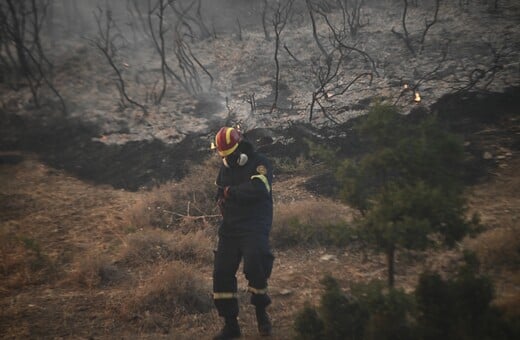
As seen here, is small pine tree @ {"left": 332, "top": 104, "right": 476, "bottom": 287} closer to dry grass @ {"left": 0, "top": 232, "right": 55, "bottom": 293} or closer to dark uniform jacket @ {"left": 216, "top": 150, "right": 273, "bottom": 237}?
dark uniform jacket @ {"left": 216, "top": 150, "right": 273, "bottom": 237}

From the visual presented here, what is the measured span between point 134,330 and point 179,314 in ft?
1.56

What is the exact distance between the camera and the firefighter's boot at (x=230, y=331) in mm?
3467

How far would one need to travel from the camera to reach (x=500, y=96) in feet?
24.2

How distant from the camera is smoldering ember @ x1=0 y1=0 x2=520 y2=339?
14.2 ft

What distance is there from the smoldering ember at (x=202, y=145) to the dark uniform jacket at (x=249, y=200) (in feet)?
2.55

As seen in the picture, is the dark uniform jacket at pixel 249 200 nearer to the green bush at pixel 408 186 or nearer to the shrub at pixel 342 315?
the green bush at pixel 408 186

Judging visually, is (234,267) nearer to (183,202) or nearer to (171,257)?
(171,257)

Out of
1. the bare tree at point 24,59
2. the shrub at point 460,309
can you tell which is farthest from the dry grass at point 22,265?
the bare tree at point 24,59

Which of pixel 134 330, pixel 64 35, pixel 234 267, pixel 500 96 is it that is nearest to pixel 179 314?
pixel 134 330

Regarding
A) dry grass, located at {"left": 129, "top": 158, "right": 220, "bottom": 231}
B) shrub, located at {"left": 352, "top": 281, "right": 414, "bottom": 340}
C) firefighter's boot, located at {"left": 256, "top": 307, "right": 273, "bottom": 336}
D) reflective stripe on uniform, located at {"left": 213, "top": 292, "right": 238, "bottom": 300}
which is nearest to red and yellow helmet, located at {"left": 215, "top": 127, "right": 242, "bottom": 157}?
reflective stripe on uniform, located at {"left": 213, "top": 292, "right": 238, "bottom": 300}

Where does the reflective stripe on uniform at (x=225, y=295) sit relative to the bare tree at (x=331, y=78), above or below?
below

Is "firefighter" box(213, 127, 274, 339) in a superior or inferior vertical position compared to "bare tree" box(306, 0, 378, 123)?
inferior

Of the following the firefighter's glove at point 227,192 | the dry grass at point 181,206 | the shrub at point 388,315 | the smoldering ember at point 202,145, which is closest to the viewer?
the shrub at point 388,315

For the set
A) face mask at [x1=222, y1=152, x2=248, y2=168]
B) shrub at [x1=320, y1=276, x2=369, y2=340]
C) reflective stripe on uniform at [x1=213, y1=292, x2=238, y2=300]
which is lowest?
reflective stripe on uniform at [x1=213, y1=292, x2=238, y2=300]
